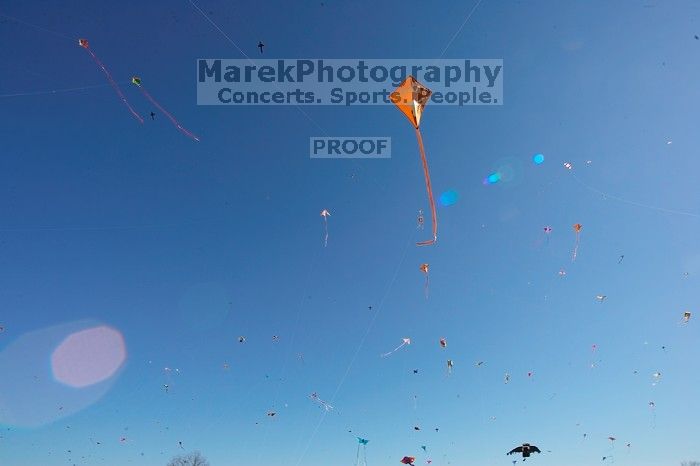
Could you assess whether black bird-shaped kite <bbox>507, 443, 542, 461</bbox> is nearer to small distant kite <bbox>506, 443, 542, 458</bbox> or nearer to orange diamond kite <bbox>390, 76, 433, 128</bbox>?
small distant kite <bbox>506, 443, 542, 458</bbox>

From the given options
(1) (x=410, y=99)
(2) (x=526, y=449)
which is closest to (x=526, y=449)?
(2) (x=526, y=449)

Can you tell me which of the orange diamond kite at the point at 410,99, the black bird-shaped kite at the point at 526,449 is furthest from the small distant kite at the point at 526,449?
the orange diamond kite at the point at 410,99

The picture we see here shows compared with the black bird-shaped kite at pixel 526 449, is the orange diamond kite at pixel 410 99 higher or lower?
higher

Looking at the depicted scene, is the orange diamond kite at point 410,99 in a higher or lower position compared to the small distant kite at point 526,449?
higher

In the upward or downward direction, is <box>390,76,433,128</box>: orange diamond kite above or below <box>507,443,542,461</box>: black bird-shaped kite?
above

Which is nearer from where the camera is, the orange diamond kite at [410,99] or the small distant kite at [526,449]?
the orange diamond kite at [410,99]

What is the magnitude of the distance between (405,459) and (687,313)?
11.8m

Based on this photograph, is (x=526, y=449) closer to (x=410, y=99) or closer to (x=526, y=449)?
(x=526, y=449)

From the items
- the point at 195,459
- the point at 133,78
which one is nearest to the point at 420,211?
the point at 133,78

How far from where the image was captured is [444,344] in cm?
1755

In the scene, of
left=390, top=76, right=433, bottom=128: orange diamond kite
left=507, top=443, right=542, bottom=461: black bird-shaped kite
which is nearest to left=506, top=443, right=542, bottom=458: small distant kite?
left=507, top=443, right=542, bottom=461: black bird-shaped kite

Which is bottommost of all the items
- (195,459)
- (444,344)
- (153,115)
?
(195,459)

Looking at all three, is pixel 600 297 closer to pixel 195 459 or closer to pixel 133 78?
pixel 133 78

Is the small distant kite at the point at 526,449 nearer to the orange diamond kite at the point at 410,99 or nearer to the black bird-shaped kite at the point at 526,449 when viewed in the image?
the black bird-shaped kite at the point at 526,449
